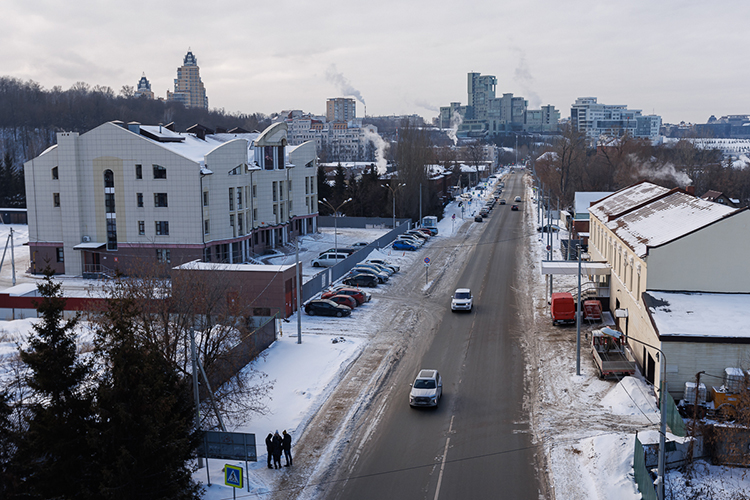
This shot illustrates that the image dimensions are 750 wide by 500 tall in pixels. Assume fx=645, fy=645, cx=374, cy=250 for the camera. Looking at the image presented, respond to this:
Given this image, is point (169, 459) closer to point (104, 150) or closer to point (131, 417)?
point (131, 417)

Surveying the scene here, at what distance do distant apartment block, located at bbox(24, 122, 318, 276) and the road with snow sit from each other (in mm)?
18478

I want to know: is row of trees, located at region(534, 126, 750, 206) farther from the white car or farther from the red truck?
the red truck

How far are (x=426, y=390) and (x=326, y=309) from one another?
14.6 metres

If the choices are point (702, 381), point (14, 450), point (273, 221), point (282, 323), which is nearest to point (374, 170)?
point (273, 221)

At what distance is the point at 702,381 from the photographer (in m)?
25.2

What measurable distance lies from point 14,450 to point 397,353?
61.9 ft

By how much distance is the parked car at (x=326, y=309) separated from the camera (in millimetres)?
38562

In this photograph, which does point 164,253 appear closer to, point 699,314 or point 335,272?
point 335,272

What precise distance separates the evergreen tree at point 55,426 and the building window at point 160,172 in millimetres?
36391

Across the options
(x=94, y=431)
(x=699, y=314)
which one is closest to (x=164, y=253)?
(x=94, y=431)

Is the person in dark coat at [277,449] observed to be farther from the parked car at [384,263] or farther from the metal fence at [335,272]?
the parked car at [384,263]

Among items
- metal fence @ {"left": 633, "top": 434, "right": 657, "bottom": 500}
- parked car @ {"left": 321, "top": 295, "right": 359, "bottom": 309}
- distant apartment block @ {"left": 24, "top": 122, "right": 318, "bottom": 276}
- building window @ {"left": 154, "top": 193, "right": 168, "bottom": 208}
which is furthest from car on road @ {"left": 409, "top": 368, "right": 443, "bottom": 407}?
building window @ {"left": 154, "top": 193, "right": 168, "bottom": 208}

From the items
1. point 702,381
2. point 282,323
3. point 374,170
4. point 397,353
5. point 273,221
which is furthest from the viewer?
point 374,170

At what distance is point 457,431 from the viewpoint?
891 inches
